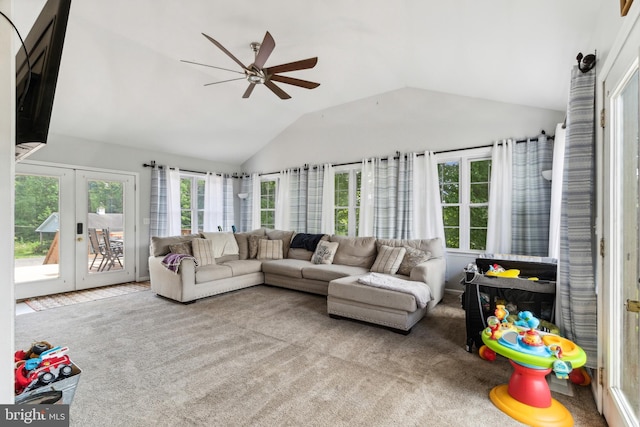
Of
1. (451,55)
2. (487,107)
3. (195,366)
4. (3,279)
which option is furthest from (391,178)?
(3,279)

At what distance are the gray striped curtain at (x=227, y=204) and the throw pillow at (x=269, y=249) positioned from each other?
187 cm

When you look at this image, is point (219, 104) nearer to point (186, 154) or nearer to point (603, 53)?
point (186, 154)

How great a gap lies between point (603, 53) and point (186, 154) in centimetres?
636

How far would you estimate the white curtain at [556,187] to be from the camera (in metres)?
3.48

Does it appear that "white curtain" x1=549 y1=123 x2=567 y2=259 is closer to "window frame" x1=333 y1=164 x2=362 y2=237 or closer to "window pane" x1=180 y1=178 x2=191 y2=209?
"window frame" x1=333 y1=164 x2=362 y2=237

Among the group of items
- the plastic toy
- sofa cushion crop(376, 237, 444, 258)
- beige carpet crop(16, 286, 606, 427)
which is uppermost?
sofa cushion crop(376, 237, 444, 258)

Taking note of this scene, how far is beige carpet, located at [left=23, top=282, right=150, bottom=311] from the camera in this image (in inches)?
164

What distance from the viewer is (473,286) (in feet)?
9.04

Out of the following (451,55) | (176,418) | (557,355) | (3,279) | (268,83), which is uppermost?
(451,55)

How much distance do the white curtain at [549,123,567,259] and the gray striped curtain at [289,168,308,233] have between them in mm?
3978

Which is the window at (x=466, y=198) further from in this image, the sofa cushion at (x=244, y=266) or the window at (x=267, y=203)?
the window at (x=267, y=203)

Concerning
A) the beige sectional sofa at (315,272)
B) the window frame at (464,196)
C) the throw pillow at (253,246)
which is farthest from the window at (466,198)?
the throw pillow at (253,246)

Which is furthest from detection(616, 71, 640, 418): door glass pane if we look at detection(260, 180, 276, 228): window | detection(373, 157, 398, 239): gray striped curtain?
detection(260, 180, 276, 228): window

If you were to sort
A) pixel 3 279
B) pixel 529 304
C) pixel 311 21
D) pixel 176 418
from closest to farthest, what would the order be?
1. pixel 3 279
2. pixel 176 418
3. pixel 529 304
4. pixel 311 21
